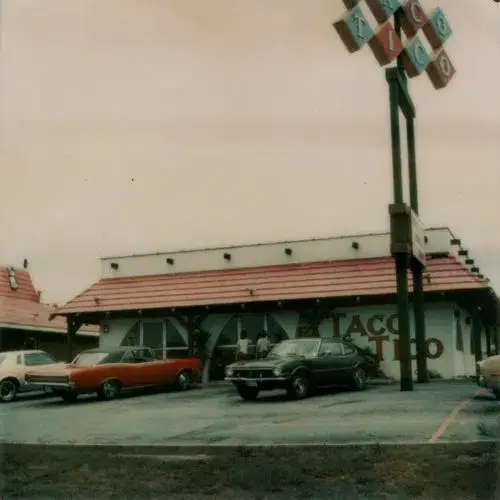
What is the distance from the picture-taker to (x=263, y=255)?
87.9 feet

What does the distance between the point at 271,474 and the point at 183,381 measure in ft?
47.0

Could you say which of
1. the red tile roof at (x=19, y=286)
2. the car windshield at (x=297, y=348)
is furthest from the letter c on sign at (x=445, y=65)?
the red tile roof at (x=19, y=286)

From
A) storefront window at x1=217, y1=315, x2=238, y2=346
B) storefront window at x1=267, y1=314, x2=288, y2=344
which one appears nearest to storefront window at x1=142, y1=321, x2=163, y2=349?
storefront window at x1=217, y1=315, x2=238, y2=346

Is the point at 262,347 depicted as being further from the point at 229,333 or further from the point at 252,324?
the point at 229,333

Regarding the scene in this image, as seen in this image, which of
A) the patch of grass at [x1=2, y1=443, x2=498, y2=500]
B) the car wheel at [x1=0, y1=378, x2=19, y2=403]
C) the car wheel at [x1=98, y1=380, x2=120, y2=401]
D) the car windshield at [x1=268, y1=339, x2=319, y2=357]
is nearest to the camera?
the patch of grass at [x1=2, y1=443, x2=498, y2=500]

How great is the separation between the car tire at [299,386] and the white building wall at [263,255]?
9787 mm

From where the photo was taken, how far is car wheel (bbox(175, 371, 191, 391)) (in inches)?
825

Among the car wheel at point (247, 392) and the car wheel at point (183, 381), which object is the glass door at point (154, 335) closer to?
the car wheel at point (183, 381)

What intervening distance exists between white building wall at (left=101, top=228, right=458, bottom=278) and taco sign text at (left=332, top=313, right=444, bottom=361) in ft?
8.85

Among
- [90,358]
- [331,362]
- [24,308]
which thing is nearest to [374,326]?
[331,362]

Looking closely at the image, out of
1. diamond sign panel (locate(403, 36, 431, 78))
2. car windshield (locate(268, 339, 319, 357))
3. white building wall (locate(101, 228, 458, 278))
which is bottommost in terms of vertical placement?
car windshield (locate(268, 339, 319, 357))

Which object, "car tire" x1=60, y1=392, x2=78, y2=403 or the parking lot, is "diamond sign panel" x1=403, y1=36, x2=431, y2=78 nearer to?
the parking lot

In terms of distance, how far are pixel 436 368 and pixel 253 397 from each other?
860cm

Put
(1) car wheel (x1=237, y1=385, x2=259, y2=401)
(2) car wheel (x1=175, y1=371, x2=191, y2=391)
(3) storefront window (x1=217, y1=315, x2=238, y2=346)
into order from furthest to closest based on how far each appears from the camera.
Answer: (3) storefront window (x1=217, y1=315, x2=238, y2=346) → (2) car wheel (x1=175, y1=371, x2=191, y2=391) → (1) car wheel (x1=237, y1=385, x2=259, y2=401)
